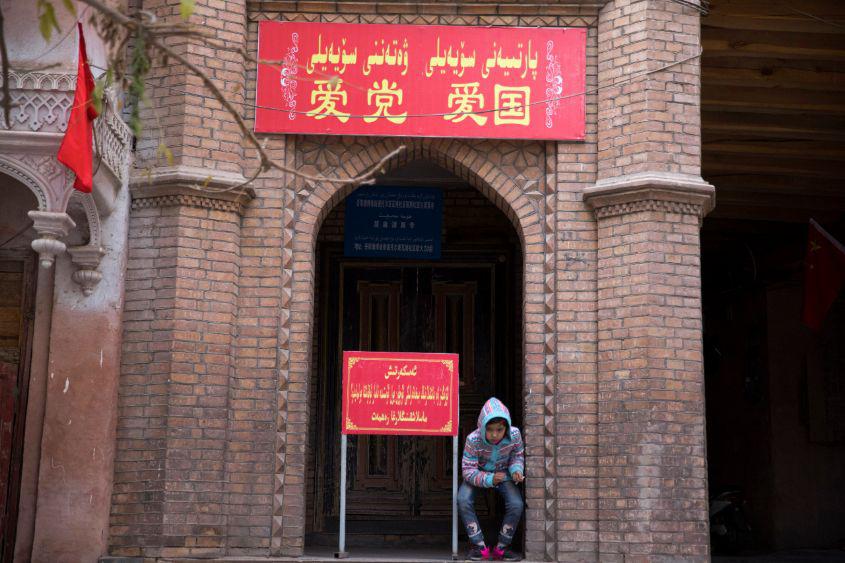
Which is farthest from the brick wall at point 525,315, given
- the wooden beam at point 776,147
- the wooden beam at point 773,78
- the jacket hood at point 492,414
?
the wooden beam at point 776,147

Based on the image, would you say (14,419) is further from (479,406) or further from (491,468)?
(479,406)

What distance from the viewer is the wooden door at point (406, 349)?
459 inches

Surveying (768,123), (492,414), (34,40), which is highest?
(768,123)

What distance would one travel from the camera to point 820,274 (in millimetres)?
13023

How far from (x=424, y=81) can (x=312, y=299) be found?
2096 mm

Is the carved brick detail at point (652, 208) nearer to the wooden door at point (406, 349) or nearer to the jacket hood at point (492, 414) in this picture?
the jacket hood at point (492, 414)

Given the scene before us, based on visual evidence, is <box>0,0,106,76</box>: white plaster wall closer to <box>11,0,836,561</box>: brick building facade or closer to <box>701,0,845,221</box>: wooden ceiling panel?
<box>11,0,836,561</box>: brick building facade

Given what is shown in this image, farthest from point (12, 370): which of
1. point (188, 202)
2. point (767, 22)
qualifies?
point (767, 22)

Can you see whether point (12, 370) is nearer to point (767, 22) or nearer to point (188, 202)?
point (188, 202)

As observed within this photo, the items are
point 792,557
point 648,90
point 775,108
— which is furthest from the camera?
point 792,557

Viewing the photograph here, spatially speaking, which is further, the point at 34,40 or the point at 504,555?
the point at 504,555

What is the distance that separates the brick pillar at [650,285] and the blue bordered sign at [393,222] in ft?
8.32

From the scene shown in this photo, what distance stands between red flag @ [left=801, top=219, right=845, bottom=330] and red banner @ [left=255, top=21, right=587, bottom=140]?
4940mm

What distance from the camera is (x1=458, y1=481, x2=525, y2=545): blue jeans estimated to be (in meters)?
8.93
